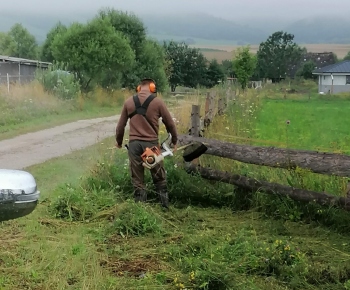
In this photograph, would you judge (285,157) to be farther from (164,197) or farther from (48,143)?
(48,143)

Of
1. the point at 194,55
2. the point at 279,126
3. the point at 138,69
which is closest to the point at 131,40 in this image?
the point at 138,69

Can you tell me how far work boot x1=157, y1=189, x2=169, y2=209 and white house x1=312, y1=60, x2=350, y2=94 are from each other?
213ft

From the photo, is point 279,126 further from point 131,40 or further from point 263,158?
point 131,40

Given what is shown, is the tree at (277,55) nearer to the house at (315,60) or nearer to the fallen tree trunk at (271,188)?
the house at (315,60)

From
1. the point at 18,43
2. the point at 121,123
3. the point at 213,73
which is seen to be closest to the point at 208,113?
the point at 121,123

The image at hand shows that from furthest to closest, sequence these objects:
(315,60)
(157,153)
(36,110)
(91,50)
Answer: (315,60) → (91,50) → (36,110) → (157,153)

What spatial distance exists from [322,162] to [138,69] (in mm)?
33106

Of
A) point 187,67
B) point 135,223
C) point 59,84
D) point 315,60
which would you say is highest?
point 315,60

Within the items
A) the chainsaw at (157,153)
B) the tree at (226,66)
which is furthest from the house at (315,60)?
the chainsaw at (157,153)

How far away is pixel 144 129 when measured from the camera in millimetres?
7336

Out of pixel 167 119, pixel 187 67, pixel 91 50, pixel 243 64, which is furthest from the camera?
pixel 187 67

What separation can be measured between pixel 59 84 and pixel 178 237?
65.4 ft

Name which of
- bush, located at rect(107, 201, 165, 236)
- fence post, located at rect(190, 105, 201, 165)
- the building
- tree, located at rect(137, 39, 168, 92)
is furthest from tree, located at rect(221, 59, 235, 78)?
bush, located at rect(107, 201, 165, 236)

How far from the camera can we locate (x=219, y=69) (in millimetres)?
69312
